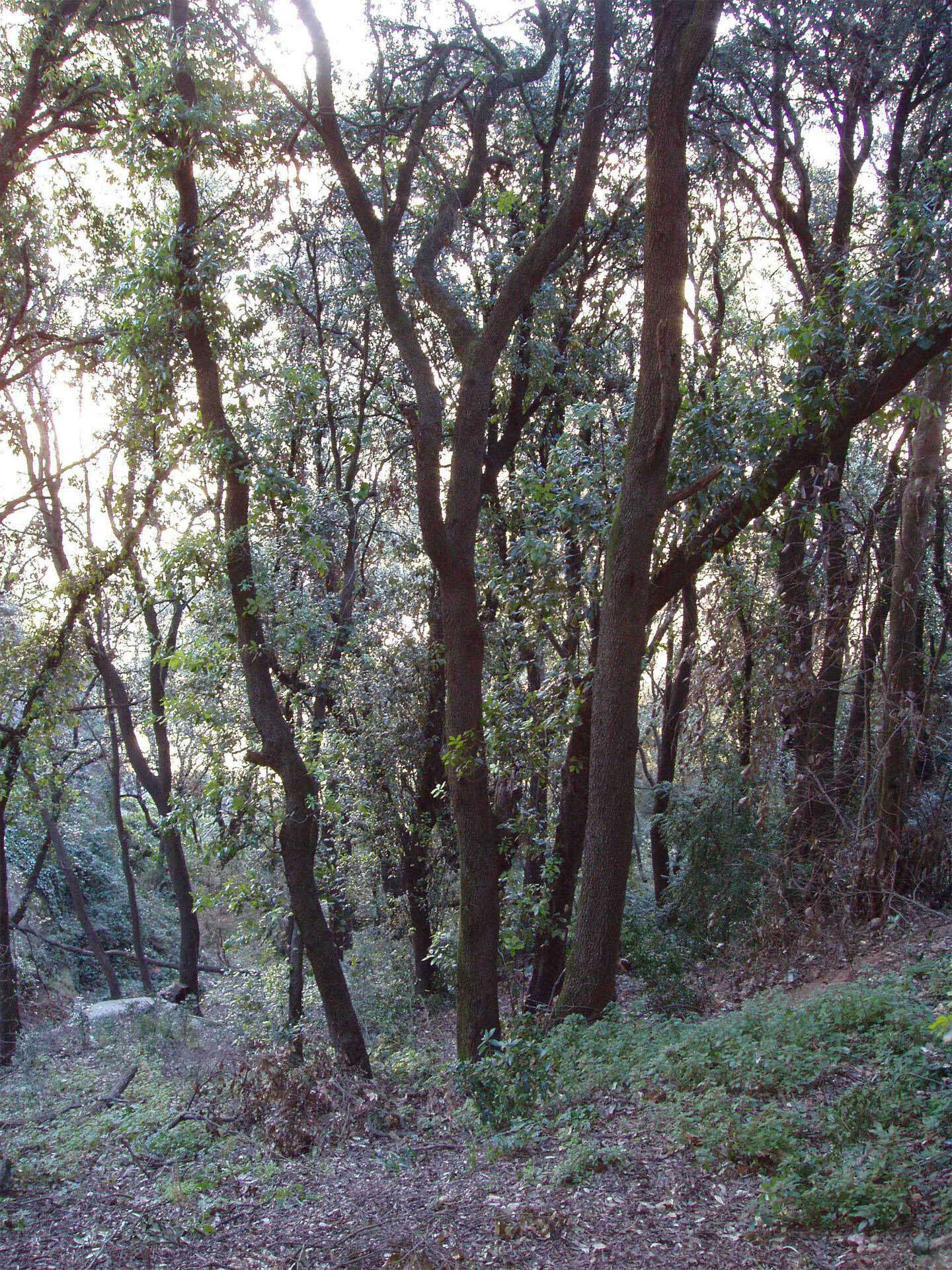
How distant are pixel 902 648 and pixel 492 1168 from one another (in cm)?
598

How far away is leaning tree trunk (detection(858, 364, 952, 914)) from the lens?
8477 millimetres

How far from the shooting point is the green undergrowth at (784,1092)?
3852mm

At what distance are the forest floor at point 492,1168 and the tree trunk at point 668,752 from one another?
488cm

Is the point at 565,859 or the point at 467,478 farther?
the point at 565,859

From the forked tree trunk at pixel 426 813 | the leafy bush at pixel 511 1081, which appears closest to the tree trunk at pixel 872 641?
the leafy bush at pixel 511 1081

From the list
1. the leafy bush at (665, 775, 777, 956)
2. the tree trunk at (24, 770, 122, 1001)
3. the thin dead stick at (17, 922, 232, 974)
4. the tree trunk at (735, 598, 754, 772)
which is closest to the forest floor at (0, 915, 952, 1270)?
the tree trunk at (735, 598, 754, 772)

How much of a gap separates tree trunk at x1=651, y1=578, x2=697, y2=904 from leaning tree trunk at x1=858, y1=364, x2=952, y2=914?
320 cm

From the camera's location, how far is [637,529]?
6.95 metres

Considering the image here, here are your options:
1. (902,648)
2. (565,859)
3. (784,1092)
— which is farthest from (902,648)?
(784,1092)

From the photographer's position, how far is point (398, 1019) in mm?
11641

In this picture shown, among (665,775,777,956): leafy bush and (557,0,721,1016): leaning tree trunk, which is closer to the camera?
(557,0,721,1016): leaning tree trunk

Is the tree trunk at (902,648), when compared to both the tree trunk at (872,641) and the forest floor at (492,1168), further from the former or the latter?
the forest floor at (492,1168)

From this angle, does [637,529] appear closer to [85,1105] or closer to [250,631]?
[250,631]

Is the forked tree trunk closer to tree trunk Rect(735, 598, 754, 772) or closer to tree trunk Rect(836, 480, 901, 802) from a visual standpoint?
tree trunk Rect(735, 598, 754, 772)
